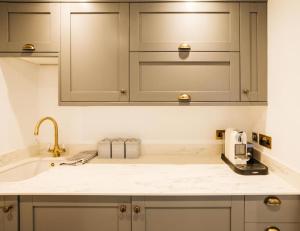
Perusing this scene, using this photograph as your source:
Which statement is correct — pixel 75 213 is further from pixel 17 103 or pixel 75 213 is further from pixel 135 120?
pixel 17 103

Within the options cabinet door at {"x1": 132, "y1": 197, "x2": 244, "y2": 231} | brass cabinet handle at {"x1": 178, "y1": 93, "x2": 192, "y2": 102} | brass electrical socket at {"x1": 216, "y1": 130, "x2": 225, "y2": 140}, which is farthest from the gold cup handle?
brass electrical socket at {"x1": 216, "y1": 130, "x2": 225, "y2": 140}

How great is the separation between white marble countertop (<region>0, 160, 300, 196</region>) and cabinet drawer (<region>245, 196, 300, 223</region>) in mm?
50

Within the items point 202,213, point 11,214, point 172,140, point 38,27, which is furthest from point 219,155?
point 38,27

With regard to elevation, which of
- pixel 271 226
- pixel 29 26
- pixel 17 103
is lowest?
pixel 271 226

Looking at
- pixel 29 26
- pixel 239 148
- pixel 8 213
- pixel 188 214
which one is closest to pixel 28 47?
pixel 29 26

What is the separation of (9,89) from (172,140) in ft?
4.56

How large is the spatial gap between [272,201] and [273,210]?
65mm

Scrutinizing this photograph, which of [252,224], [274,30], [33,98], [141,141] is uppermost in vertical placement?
[274,30]

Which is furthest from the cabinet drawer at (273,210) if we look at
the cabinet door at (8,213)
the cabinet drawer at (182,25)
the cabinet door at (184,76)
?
the cabinet door at (8,213)

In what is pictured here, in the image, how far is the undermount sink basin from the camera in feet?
5.75

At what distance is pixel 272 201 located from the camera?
1303 mm

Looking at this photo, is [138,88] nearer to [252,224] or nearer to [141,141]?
[141,141]

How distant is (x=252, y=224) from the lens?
134cm

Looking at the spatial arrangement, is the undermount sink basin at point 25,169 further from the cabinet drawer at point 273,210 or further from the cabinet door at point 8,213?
the cabinet drawer at point 273,210
